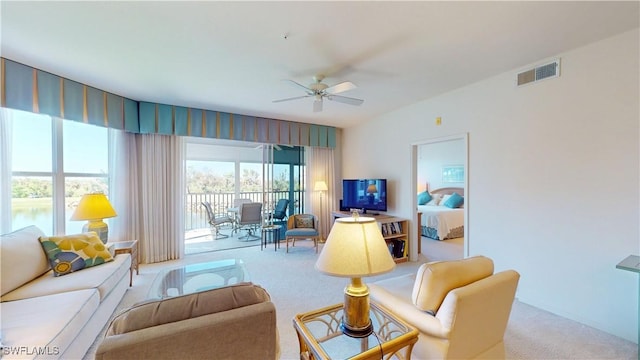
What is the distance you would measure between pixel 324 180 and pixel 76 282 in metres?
4.18

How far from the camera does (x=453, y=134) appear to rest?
3.46 meters

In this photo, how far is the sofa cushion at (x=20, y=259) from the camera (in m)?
1.92

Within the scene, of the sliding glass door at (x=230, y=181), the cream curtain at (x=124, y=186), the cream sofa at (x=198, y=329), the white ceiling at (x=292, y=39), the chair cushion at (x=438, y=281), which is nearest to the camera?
the cream sofa at (x=198, y=329)

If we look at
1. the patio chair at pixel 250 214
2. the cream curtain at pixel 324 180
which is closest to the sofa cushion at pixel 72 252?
the patio chair at pixel 250 214

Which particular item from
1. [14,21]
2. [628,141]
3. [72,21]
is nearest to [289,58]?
[72,21]

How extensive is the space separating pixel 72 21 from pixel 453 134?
402 centimetres

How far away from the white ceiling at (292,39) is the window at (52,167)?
71cm

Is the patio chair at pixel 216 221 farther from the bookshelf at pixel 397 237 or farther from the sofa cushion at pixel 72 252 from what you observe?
the bookshelf at pixel 397 237

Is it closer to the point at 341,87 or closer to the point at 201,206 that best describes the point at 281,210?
the point at 201,206

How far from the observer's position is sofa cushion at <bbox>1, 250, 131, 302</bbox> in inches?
75.7

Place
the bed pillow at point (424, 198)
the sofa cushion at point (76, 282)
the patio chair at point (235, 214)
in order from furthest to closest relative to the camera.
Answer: the bed pillow at point (424, 198)
the patio chair at point (235, 214)
the sofa cushion at point (76, 282)

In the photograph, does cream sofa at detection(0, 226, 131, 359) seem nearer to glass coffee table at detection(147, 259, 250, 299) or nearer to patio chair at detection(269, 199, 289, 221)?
glass coffee table at detection(147, 259, 250, 299)

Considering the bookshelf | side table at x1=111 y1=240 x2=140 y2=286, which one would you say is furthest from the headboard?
side table at x1=111 y1=240 x2=140 y2=286

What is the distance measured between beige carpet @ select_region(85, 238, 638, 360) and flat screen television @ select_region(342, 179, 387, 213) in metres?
1.12
